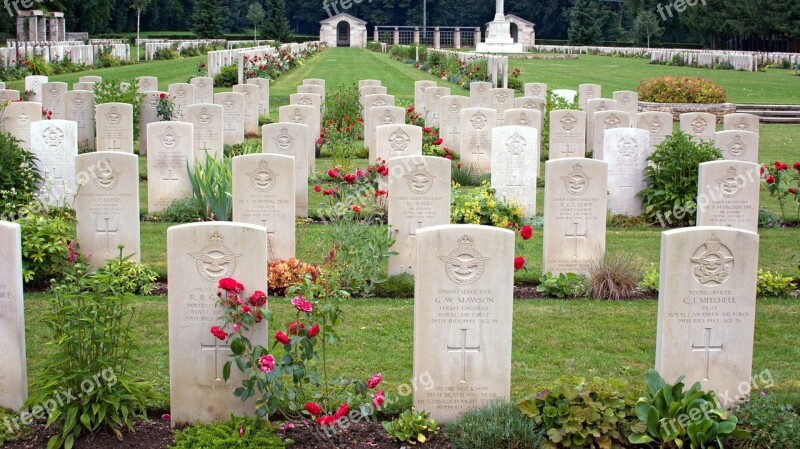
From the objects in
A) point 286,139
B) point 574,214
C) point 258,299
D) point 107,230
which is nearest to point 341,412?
point 258,299

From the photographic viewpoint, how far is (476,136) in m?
15.5

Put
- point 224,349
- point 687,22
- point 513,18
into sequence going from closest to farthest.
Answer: point 224,349 < point 687,22 < point 513,18

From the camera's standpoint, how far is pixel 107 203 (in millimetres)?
9484

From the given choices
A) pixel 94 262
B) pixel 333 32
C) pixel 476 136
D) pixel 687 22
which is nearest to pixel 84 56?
pixel 476 136

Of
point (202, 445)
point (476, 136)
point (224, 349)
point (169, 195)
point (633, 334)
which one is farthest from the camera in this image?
point (476, 136)

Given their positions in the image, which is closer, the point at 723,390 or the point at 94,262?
the point at 723,390

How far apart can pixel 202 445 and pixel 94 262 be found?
14.5 feet

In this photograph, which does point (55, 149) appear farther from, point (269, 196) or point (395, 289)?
point (395, 289)

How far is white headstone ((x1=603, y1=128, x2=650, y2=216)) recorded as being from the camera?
12250mm

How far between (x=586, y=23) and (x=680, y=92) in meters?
52.0

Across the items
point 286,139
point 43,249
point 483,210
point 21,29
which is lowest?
point 43,249

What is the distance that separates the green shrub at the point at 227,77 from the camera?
2956 centimetres

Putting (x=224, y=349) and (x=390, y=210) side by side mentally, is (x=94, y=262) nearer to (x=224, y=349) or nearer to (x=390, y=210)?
(x=390, y=210)

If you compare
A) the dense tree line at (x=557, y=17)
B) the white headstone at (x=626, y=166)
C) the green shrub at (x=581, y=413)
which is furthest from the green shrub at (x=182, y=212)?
the dense tree line at (x=557, y=17)
